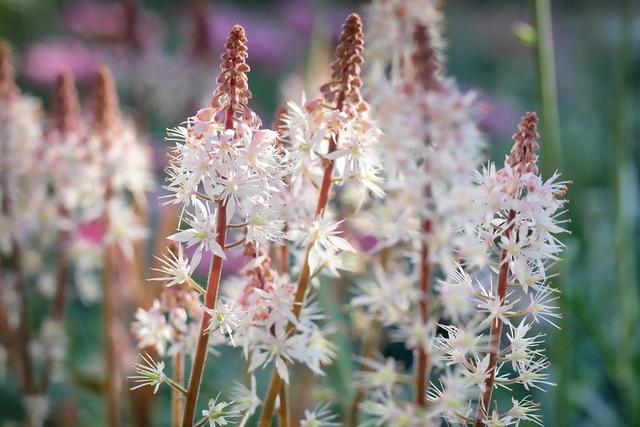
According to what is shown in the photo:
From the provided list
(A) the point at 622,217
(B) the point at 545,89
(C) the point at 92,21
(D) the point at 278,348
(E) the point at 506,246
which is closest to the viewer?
(E) the point at 506,246

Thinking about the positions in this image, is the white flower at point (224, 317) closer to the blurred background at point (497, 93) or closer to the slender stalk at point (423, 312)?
the slender stalk at point (423, 312)

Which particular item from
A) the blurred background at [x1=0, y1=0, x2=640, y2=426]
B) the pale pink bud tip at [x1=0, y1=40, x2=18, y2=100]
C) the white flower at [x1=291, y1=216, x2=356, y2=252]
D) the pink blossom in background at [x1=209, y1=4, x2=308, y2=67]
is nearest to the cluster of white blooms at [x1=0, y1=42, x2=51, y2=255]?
the pale pink bud tip at [x1=0, y1=40, x2=18, y2=100]

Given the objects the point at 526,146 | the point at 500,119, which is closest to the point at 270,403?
the point at 526,146

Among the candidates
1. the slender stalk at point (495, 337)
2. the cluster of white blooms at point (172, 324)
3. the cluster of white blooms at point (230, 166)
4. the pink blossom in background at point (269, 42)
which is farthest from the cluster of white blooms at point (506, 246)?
the pink blossom in background at point (269, 42)

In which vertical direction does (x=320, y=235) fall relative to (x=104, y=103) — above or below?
below

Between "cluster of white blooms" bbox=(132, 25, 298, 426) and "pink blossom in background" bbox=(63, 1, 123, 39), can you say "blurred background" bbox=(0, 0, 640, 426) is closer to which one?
"pink blossom in background" bbox=(63, 1, 123, 39)

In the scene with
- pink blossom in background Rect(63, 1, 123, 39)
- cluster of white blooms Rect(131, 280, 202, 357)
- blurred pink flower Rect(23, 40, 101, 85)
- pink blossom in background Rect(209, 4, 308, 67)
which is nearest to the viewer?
cluster of white blooms Rect(131, 280, 202, 357)

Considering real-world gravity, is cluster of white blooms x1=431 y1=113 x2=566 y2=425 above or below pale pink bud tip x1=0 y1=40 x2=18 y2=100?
below

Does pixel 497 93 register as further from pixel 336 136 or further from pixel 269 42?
pixel 336 136
